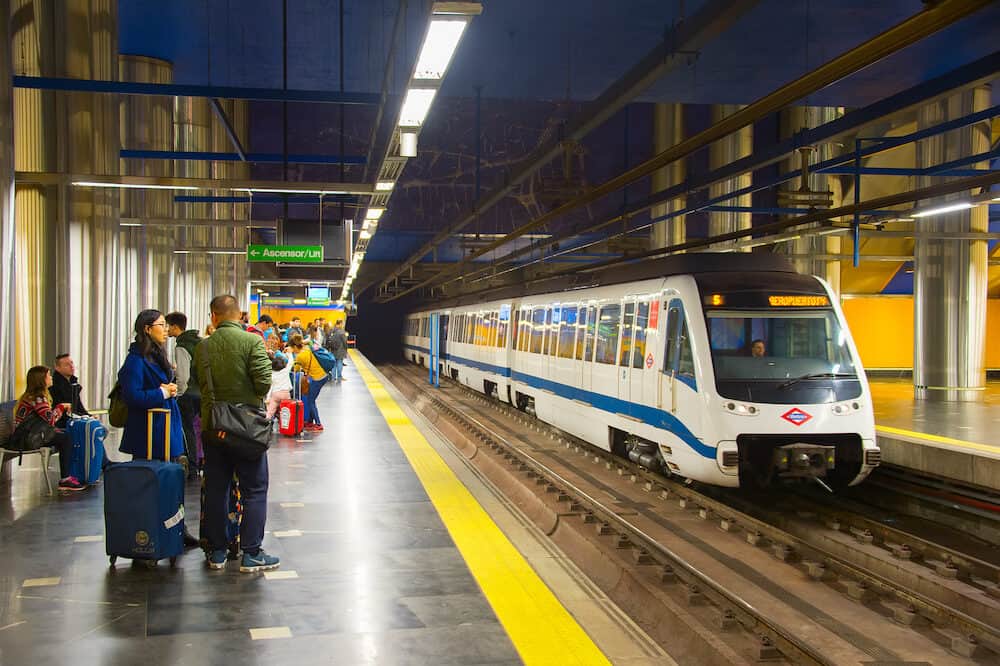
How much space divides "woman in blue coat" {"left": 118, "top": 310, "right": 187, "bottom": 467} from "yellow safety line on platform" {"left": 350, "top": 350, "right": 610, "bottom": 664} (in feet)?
7.25

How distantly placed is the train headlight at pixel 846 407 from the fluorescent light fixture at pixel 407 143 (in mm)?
4755

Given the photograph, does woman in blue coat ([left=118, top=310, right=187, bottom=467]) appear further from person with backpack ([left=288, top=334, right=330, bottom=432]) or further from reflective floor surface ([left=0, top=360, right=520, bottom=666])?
person with backpack ([left=288, top=334, right=330, bottom=432])

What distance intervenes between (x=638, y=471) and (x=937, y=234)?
22.7 ft

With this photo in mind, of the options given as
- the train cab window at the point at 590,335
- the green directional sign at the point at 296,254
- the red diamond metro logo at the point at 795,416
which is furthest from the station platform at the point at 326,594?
the green directional sign at the point at 296,254

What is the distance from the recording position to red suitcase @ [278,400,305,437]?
42.2 ft

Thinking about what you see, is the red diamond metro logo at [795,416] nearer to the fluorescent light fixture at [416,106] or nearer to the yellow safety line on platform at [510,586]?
the yellow safety line on platform at [510,586]

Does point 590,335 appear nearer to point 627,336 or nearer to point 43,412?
point 627,336

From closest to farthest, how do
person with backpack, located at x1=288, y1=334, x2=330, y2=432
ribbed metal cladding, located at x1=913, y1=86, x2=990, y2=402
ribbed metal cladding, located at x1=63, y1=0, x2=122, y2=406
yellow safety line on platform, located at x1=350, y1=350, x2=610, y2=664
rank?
yellow safety line on platform, located at x1=350, y1=350, x2=610, y2=664, ribbed metal cladding, located at x1=63, y1=0, x2=122, y2=406, person with backpack, located at x1=288, y1=334, x2=330, y2=432, ribbed metal cladding, located at x1=913, y1=86, x2=990, y2=402

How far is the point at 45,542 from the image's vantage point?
667 centimetres

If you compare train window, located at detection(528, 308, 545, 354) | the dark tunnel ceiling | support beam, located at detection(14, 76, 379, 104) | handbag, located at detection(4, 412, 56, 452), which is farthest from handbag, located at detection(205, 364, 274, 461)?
train window, located at detection(528, 308, 545, 354)

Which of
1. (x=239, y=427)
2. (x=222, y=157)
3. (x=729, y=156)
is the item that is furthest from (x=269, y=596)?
(x=729, y=156)

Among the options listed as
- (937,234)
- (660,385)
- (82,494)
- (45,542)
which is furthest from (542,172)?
(45,542)

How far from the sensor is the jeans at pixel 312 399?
13.7m

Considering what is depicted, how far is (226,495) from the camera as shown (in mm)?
6191
